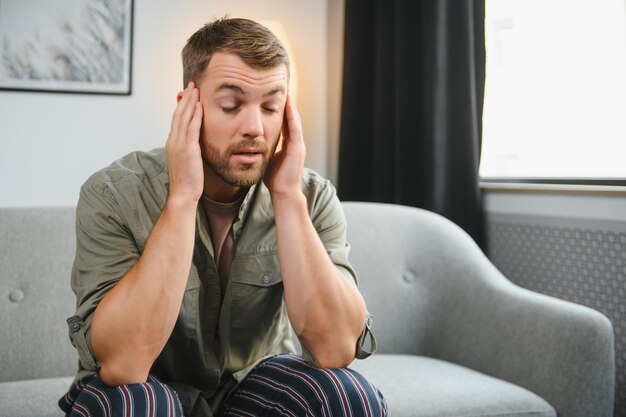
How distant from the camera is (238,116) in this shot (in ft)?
4.60

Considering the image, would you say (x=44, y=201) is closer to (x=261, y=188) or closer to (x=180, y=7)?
(x=180, y=7)

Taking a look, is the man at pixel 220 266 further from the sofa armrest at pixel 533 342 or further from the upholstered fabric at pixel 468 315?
the sofa armrest at pixel 533 342

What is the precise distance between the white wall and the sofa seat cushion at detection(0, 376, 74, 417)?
4.94 ft

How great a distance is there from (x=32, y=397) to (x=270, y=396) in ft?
2.24

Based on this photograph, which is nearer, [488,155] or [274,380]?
[274,380]

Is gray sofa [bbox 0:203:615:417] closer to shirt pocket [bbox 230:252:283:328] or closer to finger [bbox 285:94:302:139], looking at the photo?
shirt pocket [bbox 230:252:283:328]

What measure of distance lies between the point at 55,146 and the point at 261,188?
74.5 inches

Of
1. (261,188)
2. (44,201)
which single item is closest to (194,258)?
(261,188)

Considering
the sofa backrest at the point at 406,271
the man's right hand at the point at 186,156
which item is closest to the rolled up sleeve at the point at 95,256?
the man's right hand at the point at 186,156

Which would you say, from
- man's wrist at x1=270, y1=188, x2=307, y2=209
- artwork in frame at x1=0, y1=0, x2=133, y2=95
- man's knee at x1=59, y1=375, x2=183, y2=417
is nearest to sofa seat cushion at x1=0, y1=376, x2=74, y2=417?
man's knee at x1=59, y1=375, x2=183, y2=417

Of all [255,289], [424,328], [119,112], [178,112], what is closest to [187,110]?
[178,112]

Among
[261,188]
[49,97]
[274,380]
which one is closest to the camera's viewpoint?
[274,380]

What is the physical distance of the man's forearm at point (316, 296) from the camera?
1367mm

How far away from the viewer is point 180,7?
3.36 m
